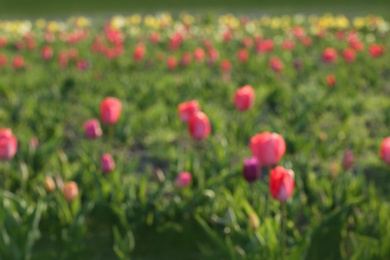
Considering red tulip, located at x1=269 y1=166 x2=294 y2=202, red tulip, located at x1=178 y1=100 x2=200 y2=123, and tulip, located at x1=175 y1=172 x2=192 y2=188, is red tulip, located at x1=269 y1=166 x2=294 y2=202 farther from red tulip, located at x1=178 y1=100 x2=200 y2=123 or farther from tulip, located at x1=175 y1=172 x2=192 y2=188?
red tulip, located at x1=178 y1=100 x2=200 y2=123

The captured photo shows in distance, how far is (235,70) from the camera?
794 cm

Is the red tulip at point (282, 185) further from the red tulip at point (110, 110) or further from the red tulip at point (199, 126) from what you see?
the red tulip at point (110, 110)

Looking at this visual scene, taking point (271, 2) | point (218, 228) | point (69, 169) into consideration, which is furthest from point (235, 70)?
point (271, 2)

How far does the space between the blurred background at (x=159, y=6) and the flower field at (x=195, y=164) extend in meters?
10.8

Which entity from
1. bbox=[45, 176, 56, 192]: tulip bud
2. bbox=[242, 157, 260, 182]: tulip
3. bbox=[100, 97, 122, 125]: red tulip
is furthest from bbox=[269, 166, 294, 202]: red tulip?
bbox=[100, 97, 122, 125]: red tulip

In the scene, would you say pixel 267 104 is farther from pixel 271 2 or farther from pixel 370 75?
pixel 271 2

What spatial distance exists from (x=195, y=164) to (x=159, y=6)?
16793 mm

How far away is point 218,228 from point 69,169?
1.05 metres

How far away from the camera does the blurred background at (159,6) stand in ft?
60.0

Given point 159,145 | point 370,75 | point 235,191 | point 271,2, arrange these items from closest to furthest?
1. point 235,191
2. point 159,145
3. point 370,75
4. point 271,2

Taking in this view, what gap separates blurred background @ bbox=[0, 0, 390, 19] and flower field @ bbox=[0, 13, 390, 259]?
10833mm

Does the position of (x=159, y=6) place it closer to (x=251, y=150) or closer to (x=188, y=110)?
(x=188, y=110)

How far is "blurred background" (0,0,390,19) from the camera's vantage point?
60.0 feet

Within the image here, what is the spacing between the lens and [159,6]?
1981cm
